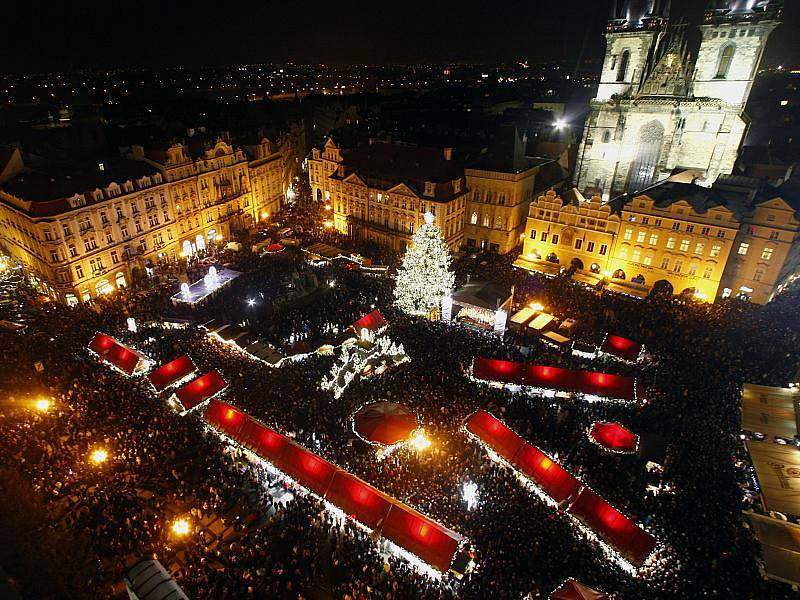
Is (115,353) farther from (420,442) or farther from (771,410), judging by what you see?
(771,410)

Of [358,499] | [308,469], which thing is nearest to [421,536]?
[358,499]

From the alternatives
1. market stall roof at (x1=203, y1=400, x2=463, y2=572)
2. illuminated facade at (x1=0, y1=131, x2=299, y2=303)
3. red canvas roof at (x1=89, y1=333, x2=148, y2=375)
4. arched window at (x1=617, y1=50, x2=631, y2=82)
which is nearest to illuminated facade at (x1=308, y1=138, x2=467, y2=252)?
illuminated facade at (x1=0, y1=131, x2=299, y2=303)

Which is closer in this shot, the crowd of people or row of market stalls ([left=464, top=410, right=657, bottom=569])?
the crowd of people

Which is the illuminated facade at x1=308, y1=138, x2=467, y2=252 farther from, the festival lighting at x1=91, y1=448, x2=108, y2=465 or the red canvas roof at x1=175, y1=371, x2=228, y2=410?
the festival lighting at x1=91, y1=448, x2=108, y2=465

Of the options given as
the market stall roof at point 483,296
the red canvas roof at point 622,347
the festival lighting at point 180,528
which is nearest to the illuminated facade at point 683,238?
the market stall roof at point 483,296

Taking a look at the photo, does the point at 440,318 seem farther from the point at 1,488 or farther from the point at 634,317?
the point at 1,488
